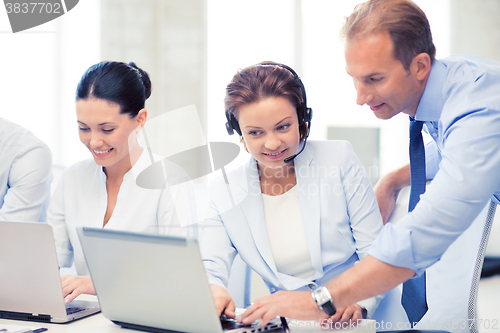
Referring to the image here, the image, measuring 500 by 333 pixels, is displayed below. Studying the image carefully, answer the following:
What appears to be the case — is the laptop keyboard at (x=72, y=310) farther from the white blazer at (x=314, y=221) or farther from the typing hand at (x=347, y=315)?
the typing hand at (x=347, y=315)

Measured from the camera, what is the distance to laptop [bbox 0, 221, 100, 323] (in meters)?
1.04

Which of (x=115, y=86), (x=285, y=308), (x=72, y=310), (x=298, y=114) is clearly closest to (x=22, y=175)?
(x=115, y=86)

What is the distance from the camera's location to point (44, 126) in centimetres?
338

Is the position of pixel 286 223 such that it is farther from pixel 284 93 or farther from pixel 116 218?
pixel 116 218

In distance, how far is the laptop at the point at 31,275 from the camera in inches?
41.0

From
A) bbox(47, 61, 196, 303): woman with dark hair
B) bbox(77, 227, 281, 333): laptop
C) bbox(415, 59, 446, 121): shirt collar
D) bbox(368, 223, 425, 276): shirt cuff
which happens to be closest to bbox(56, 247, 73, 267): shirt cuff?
bbox(47, 61, 196, 303): woman with dark hair

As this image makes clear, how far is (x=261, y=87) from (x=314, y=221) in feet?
1.45

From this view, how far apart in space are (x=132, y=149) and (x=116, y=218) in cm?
28

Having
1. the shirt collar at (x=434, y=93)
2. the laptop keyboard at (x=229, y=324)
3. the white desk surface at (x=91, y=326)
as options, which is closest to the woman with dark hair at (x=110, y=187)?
the white desk surface at (x=91, y=326)

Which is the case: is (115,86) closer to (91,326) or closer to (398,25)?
(91,326)

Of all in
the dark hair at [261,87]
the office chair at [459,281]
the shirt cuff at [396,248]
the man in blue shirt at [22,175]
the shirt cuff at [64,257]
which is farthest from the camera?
the man in blue shirt at [22,175]

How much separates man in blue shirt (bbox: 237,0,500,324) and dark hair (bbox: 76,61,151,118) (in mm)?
860

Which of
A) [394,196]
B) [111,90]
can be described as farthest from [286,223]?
[111,90]

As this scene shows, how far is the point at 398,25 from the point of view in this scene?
1107mm
